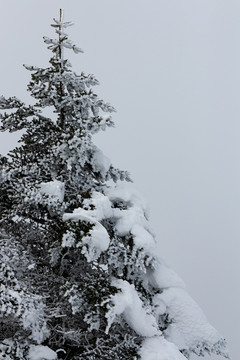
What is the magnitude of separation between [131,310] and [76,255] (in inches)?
68.2

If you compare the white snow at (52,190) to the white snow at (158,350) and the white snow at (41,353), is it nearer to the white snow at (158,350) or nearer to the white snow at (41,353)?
the white snow at (41,353)

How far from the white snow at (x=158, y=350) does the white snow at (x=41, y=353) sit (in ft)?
4.51

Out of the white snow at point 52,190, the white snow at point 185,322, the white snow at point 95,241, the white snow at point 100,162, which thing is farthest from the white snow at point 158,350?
the white snow at point 100,162

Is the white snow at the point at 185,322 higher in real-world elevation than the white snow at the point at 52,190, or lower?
lower

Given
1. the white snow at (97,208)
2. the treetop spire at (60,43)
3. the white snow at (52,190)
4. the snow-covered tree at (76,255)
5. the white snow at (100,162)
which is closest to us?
the snow-covered tree at (76,255)

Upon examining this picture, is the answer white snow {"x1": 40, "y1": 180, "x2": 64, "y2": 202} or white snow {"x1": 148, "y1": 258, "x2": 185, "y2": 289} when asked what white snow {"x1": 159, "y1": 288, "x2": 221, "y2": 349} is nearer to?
white snow {"x1": 148, "y1": 258, "x2": 185, "y2": 289}

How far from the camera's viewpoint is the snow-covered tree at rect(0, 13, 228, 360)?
23.4 feet

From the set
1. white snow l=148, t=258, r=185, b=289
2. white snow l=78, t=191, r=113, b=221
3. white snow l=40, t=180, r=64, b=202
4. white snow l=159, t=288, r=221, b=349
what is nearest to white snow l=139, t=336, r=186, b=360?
white snow l=159, t=288, r=221, b=349

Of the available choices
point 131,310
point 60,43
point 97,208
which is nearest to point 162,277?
point 131,310

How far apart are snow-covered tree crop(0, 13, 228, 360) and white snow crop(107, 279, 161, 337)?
0.02 meters

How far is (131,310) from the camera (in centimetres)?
719

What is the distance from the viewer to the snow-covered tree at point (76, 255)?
7.12 m

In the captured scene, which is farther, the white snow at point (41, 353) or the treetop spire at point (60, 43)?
the treetop spire at point (60, 43)

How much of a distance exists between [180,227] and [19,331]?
588 feet
